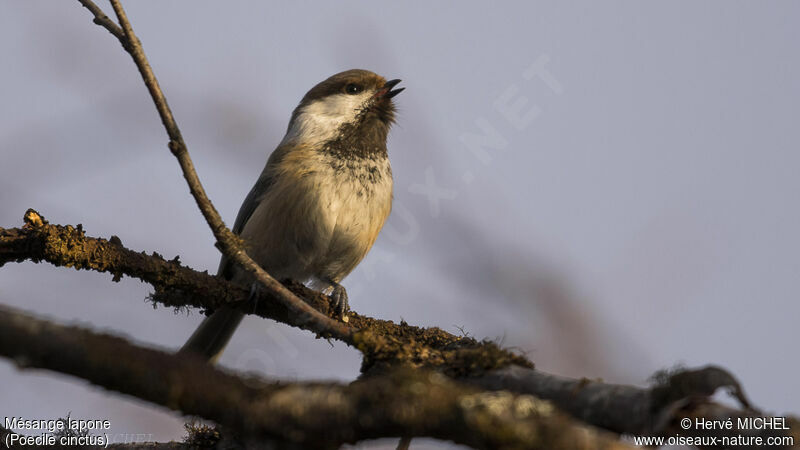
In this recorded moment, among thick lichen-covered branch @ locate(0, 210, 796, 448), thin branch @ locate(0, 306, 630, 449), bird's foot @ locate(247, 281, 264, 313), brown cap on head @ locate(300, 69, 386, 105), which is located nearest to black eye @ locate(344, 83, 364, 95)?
brown cap on head @ locate(300, 69, 386, 105)

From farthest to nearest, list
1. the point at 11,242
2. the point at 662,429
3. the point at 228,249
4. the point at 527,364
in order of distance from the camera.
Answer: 1. the point at 11,242
2. the point at 228,249
3. the point at 527,364
4. the point at 662,429

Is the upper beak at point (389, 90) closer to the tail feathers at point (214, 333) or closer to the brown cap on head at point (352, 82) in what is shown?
the brown cap on head at point (352, 82)

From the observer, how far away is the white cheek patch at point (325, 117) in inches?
176

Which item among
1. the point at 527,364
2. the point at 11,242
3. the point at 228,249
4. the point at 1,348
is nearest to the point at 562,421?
the point at 527,364

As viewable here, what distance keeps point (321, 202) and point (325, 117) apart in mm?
820

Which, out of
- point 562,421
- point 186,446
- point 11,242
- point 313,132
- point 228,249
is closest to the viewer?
point 562,421

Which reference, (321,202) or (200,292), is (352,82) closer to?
(321,202)

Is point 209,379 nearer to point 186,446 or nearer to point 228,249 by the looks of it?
point 228,249

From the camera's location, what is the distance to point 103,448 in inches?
104

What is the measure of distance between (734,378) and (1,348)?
156 centimetres

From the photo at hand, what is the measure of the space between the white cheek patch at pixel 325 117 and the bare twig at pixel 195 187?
6.77ft

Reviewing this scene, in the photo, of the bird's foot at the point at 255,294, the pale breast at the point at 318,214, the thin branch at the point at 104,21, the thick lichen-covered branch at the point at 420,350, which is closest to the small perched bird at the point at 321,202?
the pale breast at the point at 318,214

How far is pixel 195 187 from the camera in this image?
2252 millimetres

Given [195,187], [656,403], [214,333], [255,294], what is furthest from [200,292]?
[656,403]
